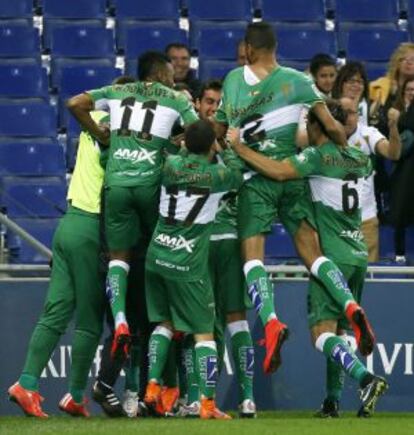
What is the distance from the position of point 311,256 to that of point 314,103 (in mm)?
998

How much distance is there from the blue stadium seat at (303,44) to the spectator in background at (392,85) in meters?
2.37

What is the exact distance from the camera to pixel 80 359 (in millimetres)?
12695

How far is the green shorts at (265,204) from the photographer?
12164 millimetres

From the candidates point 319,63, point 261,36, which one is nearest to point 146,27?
point 319,63

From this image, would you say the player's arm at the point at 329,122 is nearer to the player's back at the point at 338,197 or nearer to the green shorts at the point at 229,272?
the player's back at the point at 338,197

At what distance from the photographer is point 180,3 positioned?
61.5 ft

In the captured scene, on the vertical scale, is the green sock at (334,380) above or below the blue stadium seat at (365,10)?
below

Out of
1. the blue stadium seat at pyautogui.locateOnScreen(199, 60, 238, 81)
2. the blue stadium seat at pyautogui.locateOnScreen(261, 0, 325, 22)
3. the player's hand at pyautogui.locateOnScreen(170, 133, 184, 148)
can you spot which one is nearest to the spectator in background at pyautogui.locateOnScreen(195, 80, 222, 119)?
the player's hand at pyautogui.locateOnScreen(170, 133, 184, 148)

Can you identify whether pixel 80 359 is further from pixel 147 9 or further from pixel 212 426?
pixel 147 9

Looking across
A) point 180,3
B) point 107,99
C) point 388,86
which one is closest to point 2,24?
point 180,3

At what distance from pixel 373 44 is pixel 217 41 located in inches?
60.9

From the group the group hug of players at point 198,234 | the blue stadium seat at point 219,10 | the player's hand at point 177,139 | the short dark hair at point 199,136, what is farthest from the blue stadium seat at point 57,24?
the short dark hair at point 199,136

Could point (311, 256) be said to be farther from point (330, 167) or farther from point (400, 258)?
point (400, 258)

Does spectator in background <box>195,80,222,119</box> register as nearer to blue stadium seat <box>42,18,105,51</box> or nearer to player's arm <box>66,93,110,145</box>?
player's arm <box>66,93,110,145</box>
